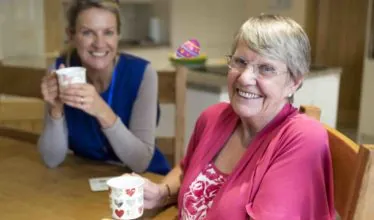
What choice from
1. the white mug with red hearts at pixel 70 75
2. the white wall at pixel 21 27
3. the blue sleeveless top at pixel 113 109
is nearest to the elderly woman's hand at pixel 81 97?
the white mug with red hearts at pixel 70 75

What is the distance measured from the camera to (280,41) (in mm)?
1064

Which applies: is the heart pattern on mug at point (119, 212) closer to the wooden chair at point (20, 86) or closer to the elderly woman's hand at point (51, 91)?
the elderly woman's hand at point (51, 91)

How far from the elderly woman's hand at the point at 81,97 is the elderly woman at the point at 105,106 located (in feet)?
0.15

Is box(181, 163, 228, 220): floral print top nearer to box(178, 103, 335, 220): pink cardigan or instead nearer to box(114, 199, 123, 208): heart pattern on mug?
box(178, 103, 335, 220): pink cardigan

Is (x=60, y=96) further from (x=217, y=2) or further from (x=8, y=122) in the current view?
(x=217, y=2)

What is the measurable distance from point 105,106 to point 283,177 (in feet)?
2.30

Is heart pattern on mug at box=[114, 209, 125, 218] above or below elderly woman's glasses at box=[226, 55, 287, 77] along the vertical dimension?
below

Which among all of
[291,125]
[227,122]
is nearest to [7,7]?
[227,122]

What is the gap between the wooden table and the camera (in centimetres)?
128

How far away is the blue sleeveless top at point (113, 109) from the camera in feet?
5.67

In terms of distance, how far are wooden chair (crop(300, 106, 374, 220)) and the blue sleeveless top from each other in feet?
2.14

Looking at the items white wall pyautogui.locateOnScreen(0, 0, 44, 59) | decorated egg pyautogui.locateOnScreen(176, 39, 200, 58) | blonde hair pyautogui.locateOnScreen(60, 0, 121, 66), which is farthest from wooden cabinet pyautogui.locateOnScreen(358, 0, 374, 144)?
blonde hair pyautogui.locateOnScreen(60, 0, 121, 66)

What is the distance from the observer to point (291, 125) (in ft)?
3.56

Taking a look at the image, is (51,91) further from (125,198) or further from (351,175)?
(351,175)
